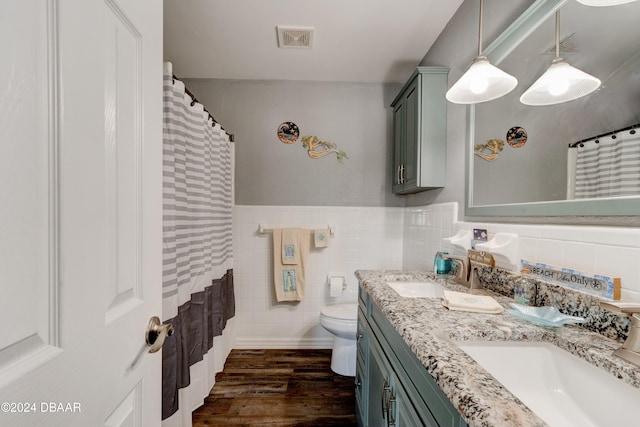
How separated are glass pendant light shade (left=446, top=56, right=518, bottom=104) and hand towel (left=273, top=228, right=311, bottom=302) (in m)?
1.54

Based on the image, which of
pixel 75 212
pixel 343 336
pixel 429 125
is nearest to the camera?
pixel 75 212

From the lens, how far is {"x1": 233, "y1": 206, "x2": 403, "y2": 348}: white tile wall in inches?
92.6

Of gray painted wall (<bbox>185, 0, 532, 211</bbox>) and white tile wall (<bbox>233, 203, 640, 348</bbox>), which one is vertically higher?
gray painted wall (<bbox>185, 0, 532, 211</bbox>)

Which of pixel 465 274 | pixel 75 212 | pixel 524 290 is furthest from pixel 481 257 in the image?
pixel 75 212

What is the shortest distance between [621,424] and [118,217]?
110cm

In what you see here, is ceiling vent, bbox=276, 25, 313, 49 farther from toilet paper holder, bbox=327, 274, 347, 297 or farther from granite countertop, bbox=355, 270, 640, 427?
toilet paper holder, bbox=327, 274, 347, 297

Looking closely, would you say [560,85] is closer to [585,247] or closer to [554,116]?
[554,116]

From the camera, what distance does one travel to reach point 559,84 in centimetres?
90

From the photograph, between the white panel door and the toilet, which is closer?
the white panel door

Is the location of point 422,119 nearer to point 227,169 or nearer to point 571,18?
point 571,18

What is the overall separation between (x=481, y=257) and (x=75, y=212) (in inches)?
53.9

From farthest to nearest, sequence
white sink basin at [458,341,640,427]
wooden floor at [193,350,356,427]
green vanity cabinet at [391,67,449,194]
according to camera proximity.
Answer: green vanity cabinet at [391,67,449,194] → wooden floor at [193,350,356,427] → white sink basin at [458,341,640,427]

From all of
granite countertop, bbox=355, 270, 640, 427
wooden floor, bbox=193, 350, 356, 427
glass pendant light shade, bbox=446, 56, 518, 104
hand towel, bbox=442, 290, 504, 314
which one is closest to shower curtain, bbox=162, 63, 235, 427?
wooden floor, bbox=193, 350, 356, 427

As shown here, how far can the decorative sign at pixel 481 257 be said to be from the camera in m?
1.14
